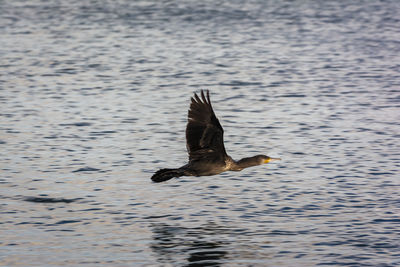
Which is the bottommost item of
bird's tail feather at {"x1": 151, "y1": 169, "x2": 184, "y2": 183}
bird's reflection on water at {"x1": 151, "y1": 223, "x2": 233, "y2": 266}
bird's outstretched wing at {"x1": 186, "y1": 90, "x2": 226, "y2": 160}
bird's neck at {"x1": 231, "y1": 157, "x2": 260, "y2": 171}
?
bird's reflection on water at {"x1": 151, "y1": 223, "x2": 233, "y2": 266}

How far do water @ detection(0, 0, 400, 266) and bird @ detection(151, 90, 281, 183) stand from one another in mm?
837

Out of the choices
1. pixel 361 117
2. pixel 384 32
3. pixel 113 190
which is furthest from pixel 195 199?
pixel 384 32

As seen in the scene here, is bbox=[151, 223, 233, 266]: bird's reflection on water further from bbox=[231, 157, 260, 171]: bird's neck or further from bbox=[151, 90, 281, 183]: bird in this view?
bbox=[231, 157, 260, 171]: bird's neck

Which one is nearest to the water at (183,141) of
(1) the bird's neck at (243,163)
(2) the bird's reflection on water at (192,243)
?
(2) the bird's reflection on water at (192,243)

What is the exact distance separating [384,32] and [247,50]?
6651 mm

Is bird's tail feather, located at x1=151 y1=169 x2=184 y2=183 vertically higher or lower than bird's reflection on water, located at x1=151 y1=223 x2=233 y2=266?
higher

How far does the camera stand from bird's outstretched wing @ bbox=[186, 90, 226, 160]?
1514 cm

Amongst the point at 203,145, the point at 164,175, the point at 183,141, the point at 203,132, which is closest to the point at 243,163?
the point at 203,145

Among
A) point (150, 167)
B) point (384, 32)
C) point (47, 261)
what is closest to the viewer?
point (47, 261)

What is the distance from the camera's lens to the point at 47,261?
44.9ft

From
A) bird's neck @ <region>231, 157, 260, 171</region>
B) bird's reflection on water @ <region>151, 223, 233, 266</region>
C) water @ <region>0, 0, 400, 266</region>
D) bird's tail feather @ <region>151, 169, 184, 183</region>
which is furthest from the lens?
bird's neck @ <region>231, 157, 260, 171</region>

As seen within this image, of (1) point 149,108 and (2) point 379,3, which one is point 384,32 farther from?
(1) point 149,108

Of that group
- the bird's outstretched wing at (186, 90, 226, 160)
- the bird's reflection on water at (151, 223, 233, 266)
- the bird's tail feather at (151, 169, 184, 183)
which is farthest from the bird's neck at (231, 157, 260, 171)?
the bird's tail feather at (151, 169, 184, 183)

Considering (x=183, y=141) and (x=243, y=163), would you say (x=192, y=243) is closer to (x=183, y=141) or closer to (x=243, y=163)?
(x=243, y=163)
